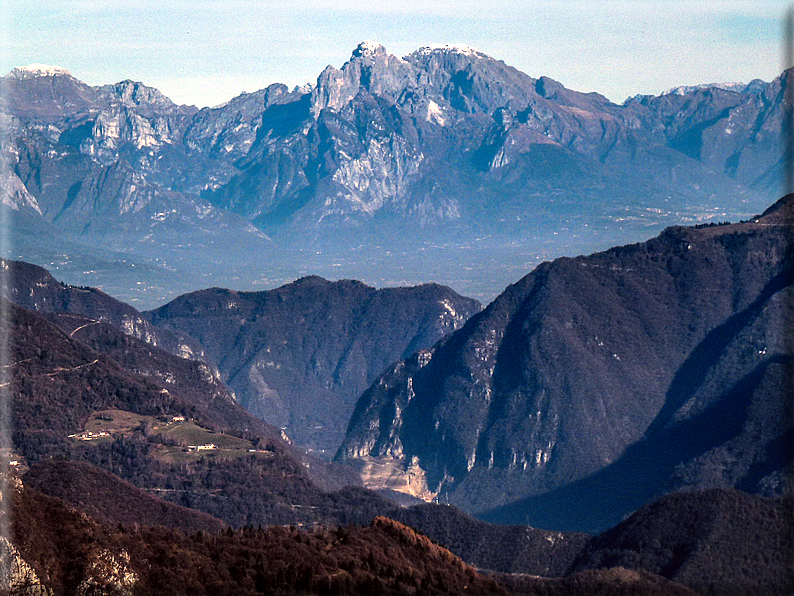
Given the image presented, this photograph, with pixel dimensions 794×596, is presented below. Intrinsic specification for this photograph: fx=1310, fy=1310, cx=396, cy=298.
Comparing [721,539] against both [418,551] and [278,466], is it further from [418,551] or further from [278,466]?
[278,466]

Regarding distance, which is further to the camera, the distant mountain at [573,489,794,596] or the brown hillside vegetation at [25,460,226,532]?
the brown hillside vegetation at [25,460,226,532]

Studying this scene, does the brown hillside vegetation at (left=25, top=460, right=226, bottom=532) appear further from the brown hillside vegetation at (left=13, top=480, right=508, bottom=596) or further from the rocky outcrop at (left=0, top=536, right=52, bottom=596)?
the rocky outcrop at (left=0, top=536, right=52, bottom=596)

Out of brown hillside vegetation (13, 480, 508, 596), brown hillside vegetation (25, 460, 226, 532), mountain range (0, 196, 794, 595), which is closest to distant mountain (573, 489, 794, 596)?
mountain range (0, 196, 794, 595)

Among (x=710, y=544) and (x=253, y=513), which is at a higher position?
(x=710, y=544)

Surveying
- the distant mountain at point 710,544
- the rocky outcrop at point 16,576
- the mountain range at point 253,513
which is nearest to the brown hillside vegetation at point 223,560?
the mountain range at point 253,513

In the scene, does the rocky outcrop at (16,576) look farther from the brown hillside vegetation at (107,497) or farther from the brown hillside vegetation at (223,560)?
the brown hillside vegetation at (107,497)

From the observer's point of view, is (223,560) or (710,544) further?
(710,544)

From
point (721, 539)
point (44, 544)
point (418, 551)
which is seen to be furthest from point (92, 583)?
point (721, 539)

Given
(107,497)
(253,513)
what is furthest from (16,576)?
(253,513)

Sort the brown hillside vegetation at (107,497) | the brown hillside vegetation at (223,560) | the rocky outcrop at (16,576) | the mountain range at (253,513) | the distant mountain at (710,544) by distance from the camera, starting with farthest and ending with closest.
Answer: the brown hillside vegetation at (107,497)
the distant mountain at (710,544)
the mountain range at (253,513)
the brown hillside vegetation at (223,560)
the rocky outcrop at (16,576)

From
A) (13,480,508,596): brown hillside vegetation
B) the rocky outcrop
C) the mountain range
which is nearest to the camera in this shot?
the rocky outcrop

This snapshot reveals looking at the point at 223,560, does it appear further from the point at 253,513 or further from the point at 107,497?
the point at 253,513
